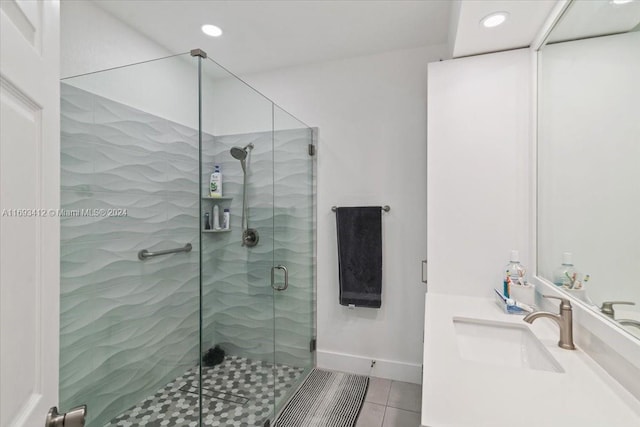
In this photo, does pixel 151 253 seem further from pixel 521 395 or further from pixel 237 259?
pixel 521 395

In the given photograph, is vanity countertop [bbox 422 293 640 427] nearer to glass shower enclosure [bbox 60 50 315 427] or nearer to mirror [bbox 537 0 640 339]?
mirror [bbox 537 0 640 339]

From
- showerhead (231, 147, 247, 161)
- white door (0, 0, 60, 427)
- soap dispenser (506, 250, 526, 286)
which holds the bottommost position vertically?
soap dispenser (506, 250, 526, 286)

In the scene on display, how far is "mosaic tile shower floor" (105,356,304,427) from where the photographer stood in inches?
60.7

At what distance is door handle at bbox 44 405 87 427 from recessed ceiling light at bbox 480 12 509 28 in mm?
1973

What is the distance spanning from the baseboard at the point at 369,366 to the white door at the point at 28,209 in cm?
212

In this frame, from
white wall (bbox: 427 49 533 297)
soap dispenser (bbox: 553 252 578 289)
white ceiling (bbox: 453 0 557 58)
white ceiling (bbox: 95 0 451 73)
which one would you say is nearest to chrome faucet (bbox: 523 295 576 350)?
soap dispenser (bbox: 553 252 578 289)

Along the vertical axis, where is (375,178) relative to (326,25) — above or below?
below

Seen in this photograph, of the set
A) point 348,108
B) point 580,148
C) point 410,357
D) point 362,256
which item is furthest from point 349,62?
point 410,357

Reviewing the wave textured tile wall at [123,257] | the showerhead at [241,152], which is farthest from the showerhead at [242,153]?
the wave textured tile wall at [123,257]

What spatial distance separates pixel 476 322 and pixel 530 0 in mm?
1423

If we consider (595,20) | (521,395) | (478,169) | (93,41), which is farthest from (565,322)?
(93,41)

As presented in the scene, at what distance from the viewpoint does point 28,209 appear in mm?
515

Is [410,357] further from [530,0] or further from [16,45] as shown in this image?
[16,45]

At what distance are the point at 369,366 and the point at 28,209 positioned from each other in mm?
2382
